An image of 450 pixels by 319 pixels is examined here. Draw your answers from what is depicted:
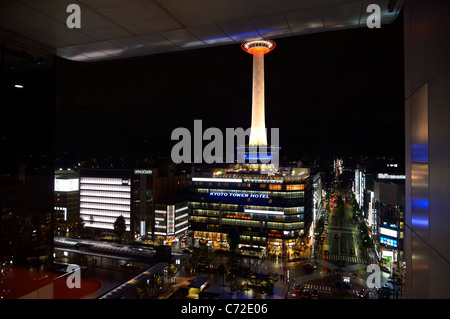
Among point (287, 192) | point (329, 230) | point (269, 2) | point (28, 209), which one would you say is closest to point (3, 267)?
point (28, 209)

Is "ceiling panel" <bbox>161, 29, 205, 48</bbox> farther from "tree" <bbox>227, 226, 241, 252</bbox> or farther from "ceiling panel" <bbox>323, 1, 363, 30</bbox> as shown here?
"tree" <bbox>227, 226, 241, 252</bbox>

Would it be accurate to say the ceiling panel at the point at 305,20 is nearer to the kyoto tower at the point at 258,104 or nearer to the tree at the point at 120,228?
the tree at the point at 120,228

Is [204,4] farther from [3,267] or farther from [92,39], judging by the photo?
[3,267]

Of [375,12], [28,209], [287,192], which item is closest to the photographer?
[375,12]

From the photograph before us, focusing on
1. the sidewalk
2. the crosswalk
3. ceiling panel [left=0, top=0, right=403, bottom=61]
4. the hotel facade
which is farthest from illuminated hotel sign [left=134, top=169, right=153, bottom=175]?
ceiling panel [left=0, top=0, right=403, bottom=61]

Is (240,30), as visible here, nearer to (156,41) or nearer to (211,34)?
(211,34)
